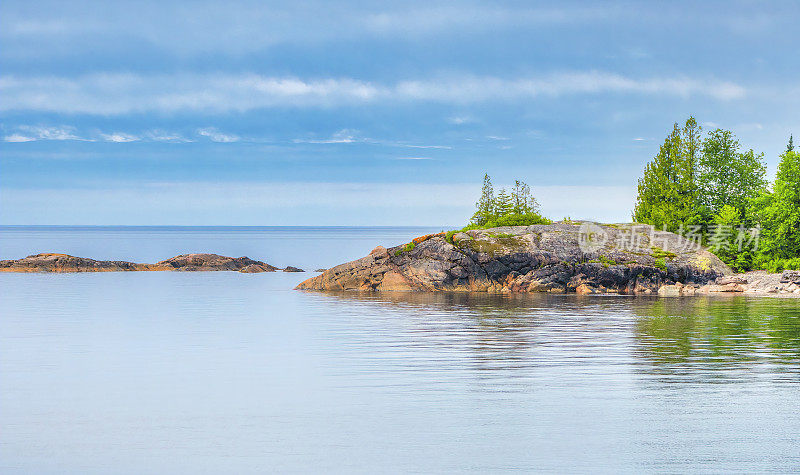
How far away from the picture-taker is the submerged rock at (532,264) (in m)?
54.9

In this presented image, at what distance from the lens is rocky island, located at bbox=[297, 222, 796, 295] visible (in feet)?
180

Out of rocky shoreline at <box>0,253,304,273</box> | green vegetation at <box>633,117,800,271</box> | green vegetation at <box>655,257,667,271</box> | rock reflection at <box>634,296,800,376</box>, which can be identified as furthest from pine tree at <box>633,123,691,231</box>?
rocky shoreline at <box>0,253,304,273</box>

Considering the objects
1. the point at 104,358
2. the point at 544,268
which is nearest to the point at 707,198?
the point at 544,268

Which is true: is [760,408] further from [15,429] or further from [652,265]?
[652,265]

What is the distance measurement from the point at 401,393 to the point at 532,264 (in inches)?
1531

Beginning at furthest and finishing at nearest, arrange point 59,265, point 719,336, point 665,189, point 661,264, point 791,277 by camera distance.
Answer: point 59,265
point 665,189
point 661,264
point 791,277
point 719,336

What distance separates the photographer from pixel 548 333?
2992 cm

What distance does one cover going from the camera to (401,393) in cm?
1792

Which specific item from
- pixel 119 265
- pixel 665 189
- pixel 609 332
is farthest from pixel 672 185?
pixel 119 265

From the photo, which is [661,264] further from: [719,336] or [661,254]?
[719,336]

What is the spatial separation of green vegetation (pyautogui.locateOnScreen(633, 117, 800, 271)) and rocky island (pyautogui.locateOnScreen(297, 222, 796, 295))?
6.65 meters

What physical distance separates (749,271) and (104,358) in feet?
183

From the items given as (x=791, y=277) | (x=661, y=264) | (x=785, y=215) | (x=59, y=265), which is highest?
(x=785, y=215)

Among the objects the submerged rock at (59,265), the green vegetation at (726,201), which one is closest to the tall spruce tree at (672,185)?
the green vegetation at (726,201)
